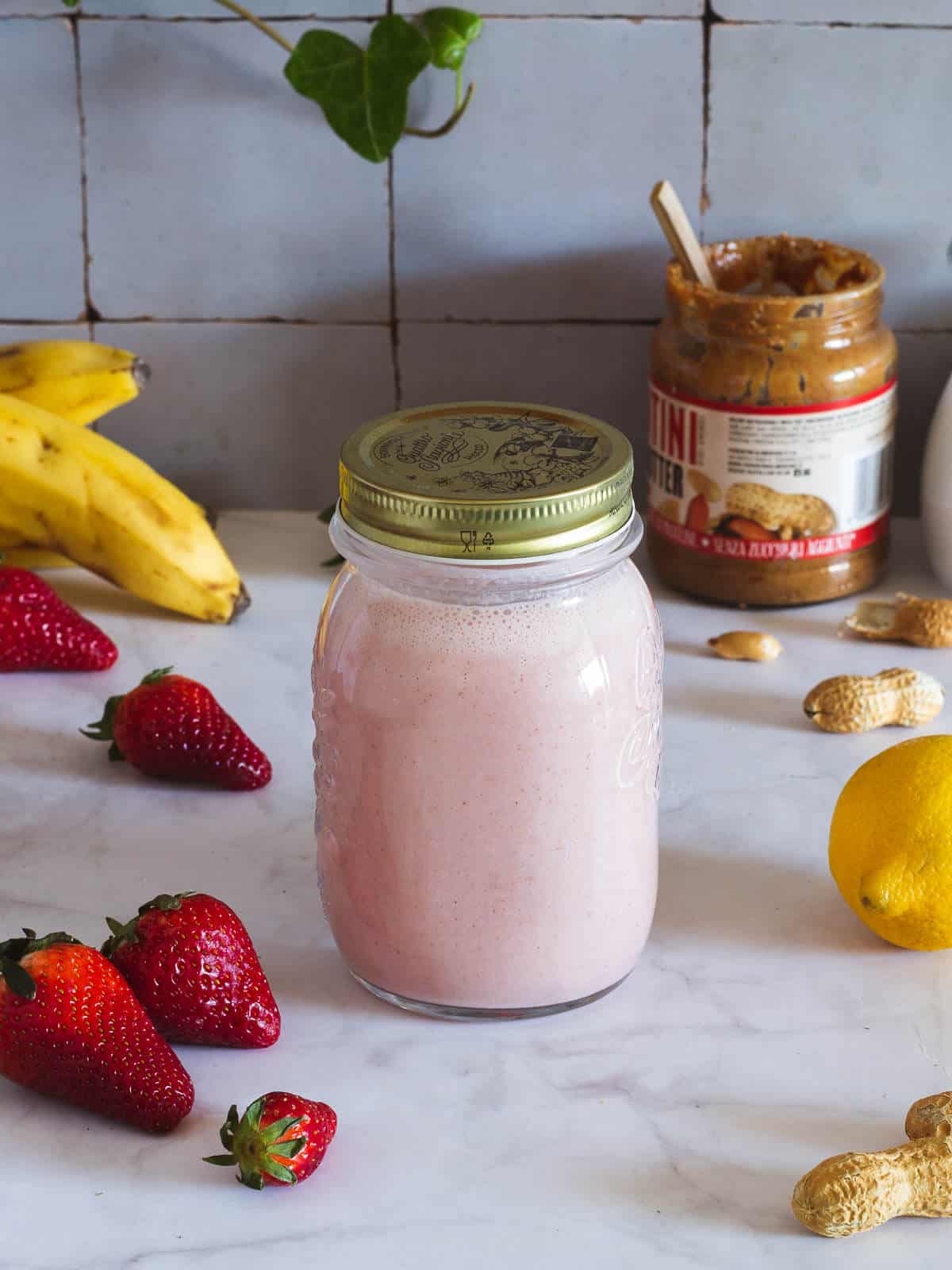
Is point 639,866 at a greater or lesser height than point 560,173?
lesser

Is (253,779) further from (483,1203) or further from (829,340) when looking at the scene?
(829,340)

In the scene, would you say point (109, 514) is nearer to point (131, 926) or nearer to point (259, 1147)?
point (131, 926)

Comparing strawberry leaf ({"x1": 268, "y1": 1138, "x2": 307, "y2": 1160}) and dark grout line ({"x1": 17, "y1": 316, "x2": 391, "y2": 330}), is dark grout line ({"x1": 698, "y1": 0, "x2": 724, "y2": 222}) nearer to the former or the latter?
dark grout line ({"x1": 17, "y1": 316, "x2": 391, "y2": 330})

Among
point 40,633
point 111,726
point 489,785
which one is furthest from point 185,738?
point 489,785

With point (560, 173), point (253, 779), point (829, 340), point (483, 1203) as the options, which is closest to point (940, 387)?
point (829, 340)

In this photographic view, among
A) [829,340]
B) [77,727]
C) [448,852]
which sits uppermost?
[829,340]

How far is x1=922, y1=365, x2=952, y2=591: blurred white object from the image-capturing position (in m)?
1.13

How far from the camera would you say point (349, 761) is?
67 centimetres

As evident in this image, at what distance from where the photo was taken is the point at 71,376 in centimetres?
118

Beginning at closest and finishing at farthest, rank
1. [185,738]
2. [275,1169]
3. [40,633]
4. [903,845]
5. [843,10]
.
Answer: [275,1169]
[903,845]
[185,738]
[40,633]
[843,10]

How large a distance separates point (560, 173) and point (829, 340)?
0.27 meters

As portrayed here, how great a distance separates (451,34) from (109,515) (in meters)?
0.42

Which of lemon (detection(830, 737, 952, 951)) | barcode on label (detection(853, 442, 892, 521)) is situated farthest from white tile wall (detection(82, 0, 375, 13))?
lemon (detection(830, 737, 952, 951))

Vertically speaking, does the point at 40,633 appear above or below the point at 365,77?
below
